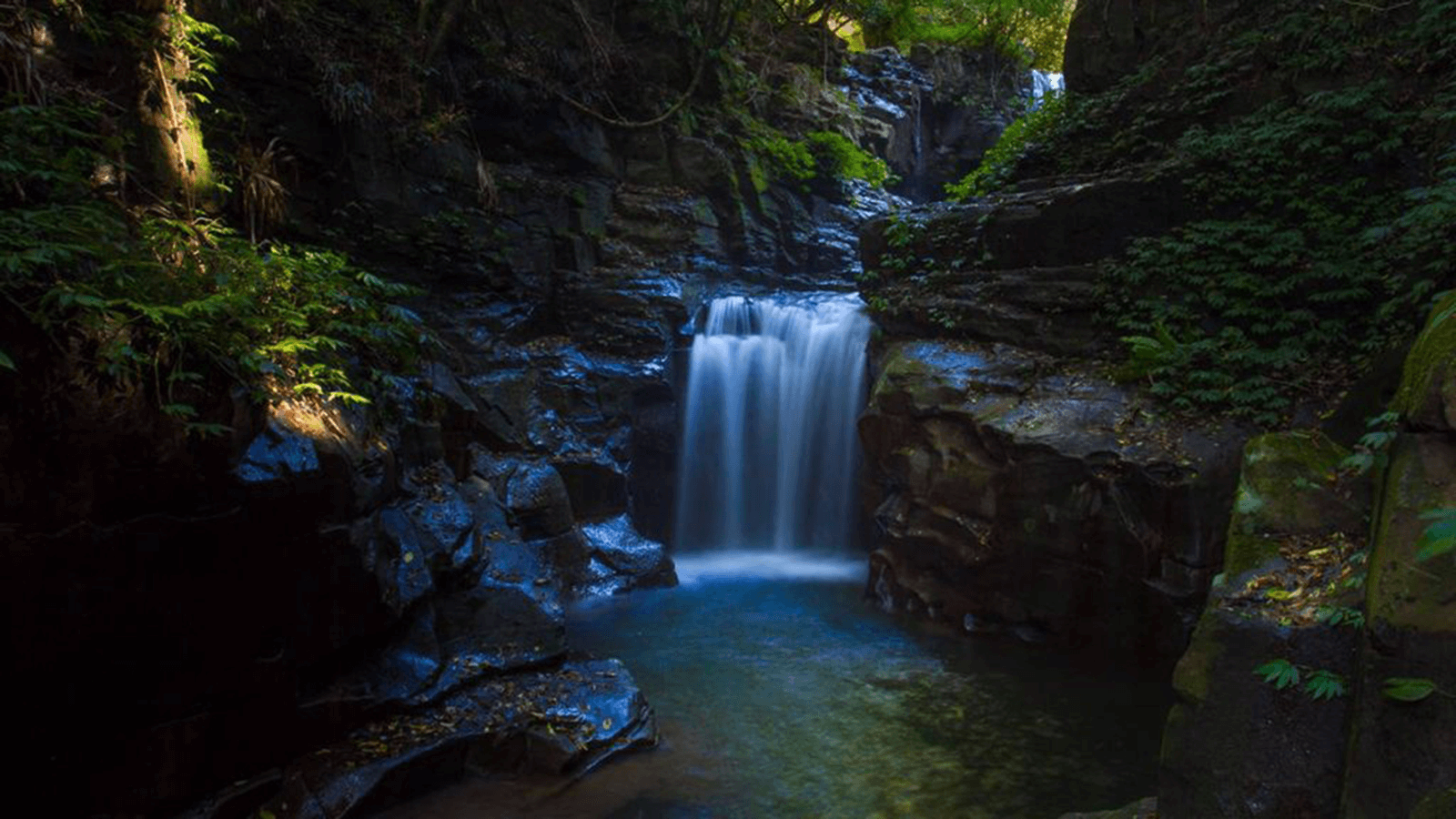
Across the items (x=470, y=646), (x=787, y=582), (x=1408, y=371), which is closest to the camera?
(x=1408, y=371)

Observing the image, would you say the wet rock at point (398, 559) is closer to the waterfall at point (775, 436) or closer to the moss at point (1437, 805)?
the moss at point (1437, 805)

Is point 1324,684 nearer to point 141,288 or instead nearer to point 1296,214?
point 141,288

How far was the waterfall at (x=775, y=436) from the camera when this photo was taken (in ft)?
38.5

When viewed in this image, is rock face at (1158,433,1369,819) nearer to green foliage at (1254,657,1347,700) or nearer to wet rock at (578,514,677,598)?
green foliage at (1254,657,1347,700)

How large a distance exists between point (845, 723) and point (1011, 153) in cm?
912

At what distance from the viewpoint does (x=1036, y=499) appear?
7980 mm

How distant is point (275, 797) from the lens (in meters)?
4.51

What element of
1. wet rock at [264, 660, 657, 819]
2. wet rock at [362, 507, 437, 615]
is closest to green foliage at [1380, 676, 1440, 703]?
wet rock at [264, 660, 657, 819]

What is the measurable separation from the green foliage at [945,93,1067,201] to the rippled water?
21.9 feet

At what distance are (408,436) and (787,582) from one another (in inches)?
206

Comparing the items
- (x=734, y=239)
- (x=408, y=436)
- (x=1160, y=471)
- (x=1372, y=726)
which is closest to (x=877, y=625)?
(x=1160, y=471)

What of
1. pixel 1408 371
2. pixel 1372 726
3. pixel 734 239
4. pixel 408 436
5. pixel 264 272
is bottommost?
pixel 1372 726

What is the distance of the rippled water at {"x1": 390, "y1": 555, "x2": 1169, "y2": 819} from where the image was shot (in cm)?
511

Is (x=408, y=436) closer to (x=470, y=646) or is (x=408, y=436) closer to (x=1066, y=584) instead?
(x=470, y=646)
